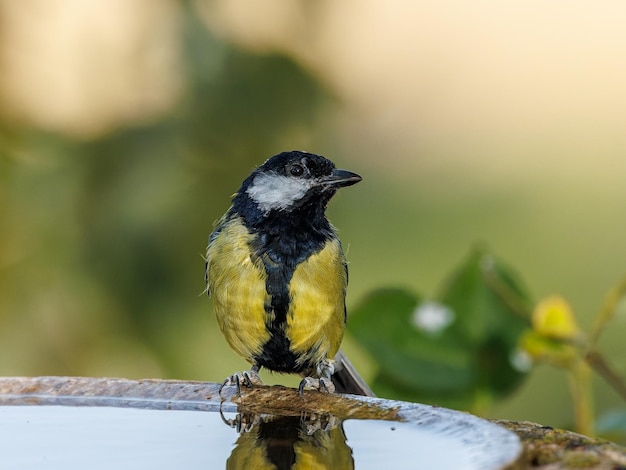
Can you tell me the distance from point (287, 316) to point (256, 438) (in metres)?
0.64

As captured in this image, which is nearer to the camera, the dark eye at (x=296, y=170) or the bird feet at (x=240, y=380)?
the bird feet at (x=240, y=380)

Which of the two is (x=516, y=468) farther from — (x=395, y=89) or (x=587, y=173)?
(x=587, y=173)

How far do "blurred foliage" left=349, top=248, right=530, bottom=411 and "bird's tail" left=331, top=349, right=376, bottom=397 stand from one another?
244mm

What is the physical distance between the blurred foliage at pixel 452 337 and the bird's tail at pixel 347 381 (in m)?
0.24

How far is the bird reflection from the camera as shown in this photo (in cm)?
180

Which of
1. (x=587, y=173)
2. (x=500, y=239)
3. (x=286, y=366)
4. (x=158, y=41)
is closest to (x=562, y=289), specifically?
(x=500, y=239)

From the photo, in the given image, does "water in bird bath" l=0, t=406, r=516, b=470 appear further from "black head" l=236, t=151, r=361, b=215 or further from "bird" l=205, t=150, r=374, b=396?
"black head" l=236, t=151, r=361, b=215

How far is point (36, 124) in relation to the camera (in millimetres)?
3775

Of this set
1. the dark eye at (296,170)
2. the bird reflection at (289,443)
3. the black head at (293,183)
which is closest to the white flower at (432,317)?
the black head at (293,183)

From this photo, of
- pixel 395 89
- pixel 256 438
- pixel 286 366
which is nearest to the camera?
pixel 256 438

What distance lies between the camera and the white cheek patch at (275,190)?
111 inches

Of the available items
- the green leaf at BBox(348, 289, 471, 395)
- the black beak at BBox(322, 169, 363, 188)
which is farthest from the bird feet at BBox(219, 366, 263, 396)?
the black beak at BBox(322, 169, 363, 188)

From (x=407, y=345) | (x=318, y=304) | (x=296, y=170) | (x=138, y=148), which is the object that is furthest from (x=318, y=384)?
(x=138, y=148)

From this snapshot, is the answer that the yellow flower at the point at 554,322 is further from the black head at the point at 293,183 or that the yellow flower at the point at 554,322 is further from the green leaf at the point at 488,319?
the black head at the point at 293,183
